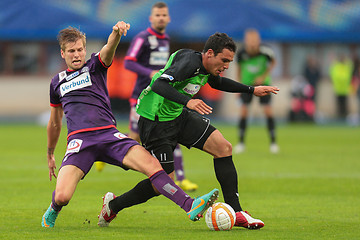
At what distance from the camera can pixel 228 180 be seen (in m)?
7.26

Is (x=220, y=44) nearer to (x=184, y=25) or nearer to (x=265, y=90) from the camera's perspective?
(x=265, y=90)

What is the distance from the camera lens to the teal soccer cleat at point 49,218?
7039mm

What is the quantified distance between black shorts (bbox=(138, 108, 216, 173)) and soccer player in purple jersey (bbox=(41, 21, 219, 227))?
0.35m

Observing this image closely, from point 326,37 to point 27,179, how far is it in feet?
65.3

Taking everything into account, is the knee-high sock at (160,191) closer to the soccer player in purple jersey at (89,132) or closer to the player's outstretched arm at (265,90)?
the soccer player in purple jersey at (89,132)

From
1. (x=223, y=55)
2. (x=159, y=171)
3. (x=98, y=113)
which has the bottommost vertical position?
(x=159, y=171)

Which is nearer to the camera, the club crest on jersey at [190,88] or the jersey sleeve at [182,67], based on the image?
the jersey sleeve at [182,67]

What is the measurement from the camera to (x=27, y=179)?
1130cm

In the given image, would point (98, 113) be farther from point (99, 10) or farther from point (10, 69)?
point (10, 69)

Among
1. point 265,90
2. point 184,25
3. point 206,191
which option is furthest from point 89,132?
point 184,25

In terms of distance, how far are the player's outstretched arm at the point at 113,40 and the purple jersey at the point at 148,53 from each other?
3564mm

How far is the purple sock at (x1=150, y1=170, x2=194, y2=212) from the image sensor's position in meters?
6.67

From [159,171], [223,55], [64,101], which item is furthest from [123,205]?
[223,55]

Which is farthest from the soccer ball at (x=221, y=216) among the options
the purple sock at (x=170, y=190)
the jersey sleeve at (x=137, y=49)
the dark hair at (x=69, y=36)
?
the jersey sleeve at (x=137, y=49)
